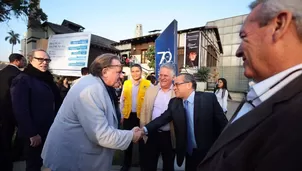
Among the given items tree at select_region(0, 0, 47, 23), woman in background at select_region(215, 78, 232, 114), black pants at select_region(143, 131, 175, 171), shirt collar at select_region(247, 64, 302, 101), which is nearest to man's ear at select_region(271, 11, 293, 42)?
shirt collar at select_region(247, 64, 302, 101)

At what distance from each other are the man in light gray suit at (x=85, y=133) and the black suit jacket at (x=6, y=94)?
1869 mm

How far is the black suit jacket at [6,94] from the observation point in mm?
3377

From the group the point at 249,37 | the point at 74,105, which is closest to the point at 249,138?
the point at 249,37

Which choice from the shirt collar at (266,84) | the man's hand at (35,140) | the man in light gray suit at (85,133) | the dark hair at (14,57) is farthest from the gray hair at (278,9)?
the dark hair at (14,57)

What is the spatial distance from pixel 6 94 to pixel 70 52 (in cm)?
1054

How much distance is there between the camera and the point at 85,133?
1896mm

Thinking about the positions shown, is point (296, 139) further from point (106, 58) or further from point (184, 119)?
point (184, 119)

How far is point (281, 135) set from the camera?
67 cm

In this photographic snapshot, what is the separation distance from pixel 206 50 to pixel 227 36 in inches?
579

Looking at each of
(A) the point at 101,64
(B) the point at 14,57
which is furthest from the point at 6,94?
(A) the point at 101,64

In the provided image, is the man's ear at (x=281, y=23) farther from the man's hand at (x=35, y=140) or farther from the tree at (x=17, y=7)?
the tree at (x=17, y=7)

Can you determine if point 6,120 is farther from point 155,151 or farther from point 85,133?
point 155,151

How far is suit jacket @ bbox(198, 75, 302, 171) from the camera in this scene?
65 centimetres

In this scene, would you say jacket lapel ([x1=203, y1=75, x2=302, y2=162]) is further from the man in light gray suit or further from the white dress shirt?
the man in light gray suit
